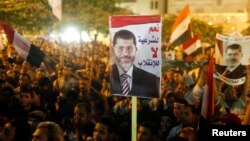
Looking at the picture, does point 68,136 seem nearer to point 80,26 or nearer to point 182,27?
point 182,27

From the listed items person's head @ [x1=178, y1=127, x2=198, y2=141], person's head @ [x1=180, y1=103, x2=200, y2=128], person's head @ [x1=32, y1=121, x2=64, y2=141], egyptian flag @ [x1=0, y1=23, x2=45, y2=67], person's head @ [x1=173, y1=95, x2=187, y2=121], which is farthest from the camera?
egyptian flag @ [x1=0, y1=23, x2=45, y2=67]

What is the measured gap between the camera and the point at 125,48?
20.7ft

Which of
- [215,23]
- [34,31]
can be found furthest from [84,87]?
[215,23]

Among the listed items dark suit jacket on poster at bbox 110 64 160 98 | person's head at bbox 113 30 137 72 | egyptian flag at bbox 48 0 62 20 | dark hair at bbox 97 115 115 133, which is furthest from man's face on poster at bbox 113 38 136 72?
egyptian flag at bbox 48 0 62 20

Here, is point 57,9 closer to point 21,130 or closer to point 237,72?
point 237,72

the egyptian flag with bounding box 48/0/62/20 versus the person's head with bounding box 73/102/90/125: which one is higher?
the egyptian flag with bounding box 48/0/62/20

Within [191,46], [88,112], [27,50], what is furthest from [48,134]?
[191,46]

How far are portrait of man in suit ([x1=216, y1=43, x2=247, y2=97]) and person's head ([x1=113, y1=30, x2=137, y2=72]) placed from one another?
7.90 feet

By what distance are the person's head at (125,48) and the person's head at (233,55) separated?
8.31 feet

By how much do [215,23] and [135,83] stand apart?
49.7 metres

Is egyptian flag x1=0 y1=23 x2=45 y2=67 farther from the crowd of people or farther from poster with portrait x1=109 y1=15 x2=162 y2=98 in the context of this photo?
poster with portrait x1=109 y1=15 x2=162 y2=98

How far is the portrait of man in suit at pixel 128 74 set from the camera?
6188 millimetres

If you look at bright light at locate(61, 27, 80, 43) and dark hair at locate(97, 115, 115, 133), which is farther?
bright light at locate(61, 27, 80, 43)

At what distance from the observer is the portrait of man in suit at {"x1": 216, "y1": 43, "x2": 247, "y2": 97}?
811 cm
